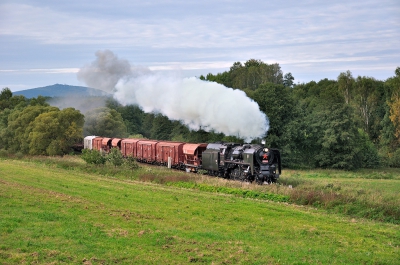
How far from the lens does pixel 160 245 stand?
1564 centimetres

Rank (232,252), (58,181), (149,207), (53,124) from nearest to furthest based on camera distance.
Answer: (232,252) < (149,207) < (58,181) < (53,124)

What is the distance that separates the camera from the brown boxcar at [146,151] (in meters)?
53.8

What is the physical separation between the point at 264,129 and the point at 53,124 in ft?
112

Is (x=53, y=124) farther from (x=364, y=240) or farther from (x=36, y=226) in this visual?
(x=364, y=240)

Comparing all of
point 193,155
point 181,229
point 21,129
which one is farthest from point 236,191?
point 21,129

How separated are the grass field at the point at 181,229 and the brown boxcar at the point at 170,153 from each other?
59.7ft

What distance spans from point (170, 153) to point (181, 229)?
103 ft

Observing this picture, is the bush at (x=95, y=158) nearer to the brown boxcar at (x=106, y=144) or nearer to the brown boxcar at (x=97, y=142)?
the brown boxcar at (x=106, y=144)

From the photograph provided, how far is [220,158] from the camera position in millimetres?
39219

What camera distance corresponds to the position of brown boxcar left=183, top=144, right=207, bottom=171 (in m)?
44.5

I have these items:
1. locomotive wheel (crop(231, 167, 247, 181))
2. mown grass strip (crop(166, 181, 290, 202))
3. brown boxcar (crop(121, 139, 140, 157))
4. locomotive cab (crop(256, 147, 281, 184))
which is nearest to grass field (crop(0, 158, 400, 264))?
mown grass strip (crop(166, 181, 290, 202))

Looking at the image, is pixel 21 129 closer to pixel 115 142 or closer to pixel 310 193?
pixel 115 142

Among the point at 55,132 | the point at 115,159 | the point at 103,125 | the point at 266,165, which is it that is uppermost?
the point at 103,125

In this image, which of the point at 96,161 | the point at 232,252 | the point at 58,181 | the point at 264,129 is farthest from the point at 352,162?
the point at 232,252
